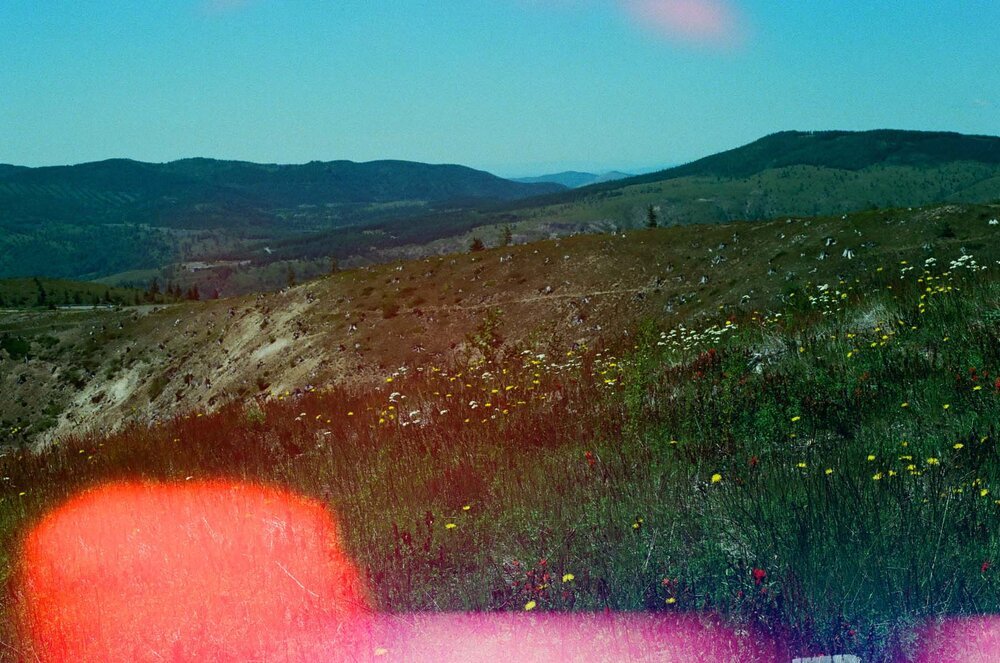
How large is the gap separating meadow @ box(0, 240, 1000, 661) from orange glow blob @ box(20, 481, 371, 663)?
24 cm

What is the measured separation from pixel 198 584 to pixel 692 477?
3.63 metres

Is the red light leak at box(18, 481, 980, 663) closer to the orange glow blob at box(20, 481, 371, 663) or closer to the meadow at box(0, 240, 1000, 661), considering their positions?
the orange glow blob at box(20, 481, 371, 663)

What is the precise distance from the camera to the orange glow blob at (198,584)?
175 inches

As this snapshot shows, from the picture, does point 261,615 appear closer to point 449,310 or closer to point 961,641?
point 961,641

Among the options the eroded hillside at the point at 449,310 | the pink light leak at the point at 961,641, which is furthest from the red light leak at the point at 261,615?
the eroded hillside at the point at 449,310

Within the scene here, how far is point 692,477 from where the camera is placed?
5.55 meters

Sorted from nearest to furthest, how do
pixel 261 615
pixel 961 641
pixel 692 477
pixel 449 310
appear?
pixel 961 641
pixel 261 615
pixel 692 477
pixel 449 310

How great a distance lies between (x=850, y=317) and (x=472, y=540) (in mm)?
7252

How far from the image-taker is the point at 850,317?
10.2 meters

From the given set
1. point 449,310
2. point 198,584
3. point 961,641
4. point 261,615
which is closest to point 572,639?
point 961,641

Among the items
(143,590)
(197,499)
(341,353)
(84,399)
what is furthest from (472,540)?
(84,399)

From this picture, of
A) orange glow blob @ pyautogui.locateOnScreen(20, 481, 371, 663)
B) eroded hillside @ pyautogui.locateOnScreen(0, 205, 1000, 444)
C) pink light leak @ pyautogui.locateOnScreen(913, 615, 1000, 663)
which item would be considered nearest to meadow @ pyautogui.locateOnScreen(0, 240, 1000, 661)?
pink light leak @ pyautogui.locateOnScreen(913, 615, 1000, 663)

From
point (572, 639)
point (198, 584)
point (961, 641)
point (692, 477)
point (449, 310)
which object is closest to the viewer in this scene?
point (961, 641)

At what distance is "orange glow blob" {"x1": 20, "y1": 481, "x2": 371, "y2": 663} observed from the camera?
4438 mm
